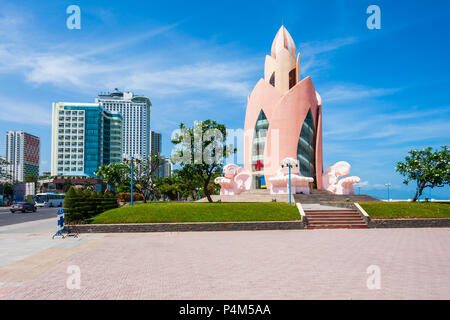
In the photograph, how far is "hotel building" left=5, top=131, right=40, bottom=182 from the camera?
152 meters

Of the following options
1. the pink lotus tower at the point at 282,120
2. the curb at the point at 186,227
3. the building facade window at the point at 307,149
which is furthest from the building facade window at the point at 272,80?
the curb at the point at 186,227

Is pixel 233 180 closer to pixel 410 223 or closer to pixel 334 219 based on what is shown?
pixel 334 219

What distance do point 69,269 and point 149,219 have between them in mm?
10045

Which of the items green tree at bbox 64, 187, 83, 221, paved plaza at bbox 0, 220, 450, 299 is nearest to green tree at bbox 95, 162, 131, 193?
green tree at bbox 64, 187, 83, 221

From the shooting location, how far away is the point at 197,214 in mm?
18906

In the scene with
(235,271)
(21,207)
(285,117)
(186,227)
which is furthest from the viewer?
(285,117)

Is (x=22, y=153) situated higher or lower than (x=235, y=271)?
higher

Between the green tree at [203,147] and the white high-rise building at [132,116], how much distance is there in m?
146

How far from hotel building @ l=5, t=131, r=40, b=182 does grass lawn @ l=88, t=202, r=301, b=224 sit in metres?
145

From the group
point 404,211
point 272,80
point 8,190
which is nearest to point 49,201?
point 8,190

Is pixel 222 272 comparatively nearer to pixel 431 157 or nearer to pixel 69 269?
pixel 69 269

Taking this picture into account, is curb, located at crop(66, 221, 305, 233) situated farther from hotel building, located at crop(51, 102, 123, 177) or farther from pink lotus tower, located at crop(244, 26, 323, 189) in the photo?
hotel building, located at crop(51, 102, 123, 177)

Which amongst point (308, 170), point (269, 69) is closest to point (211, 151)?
point (308, 170)

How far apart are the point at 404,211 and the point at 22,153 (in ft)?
595
